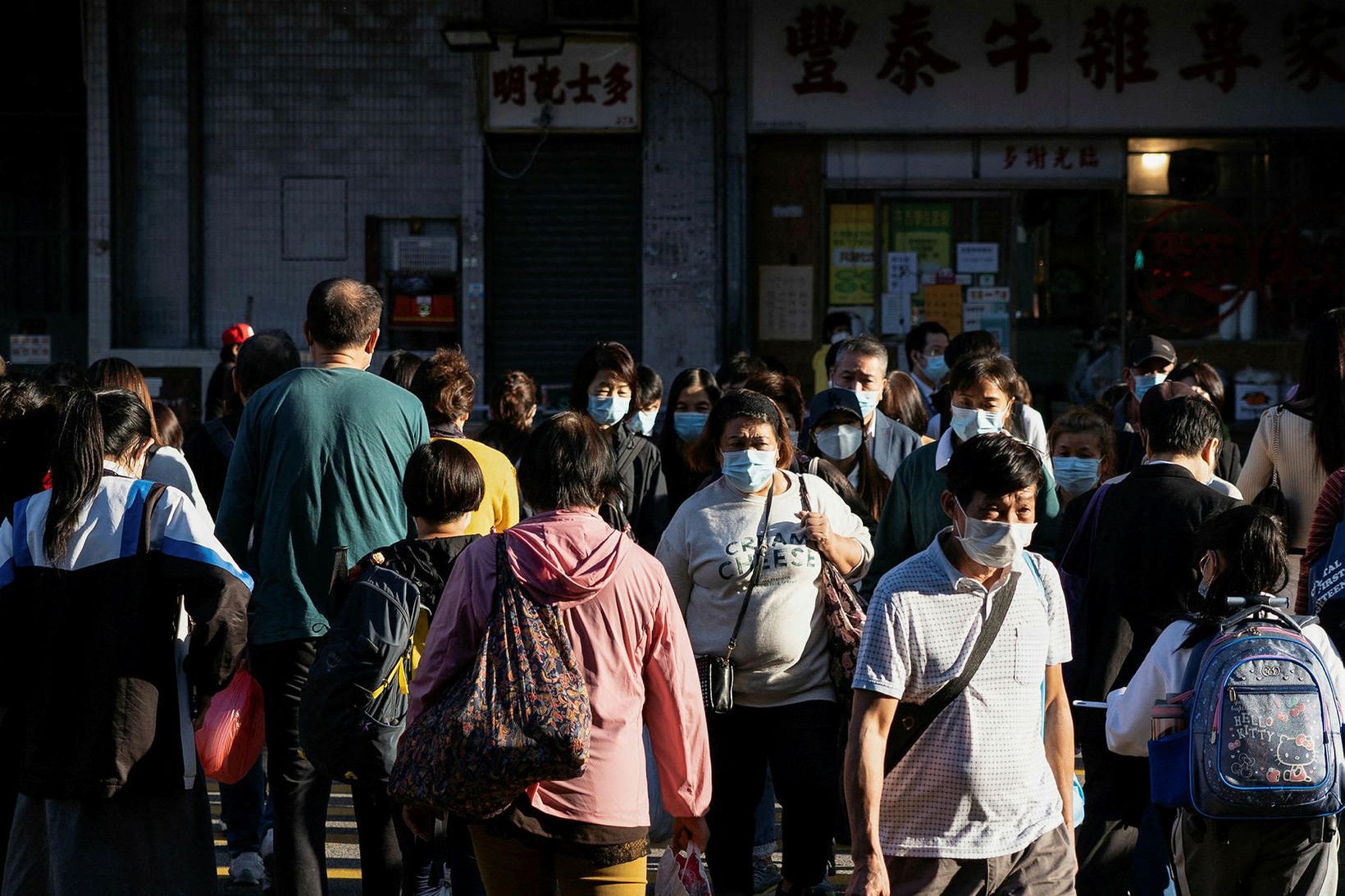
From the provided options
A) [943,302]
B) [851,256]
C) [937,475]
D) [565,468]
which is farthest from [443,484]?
[943,302]

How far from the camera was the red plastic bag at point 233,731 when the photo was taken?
167 inches

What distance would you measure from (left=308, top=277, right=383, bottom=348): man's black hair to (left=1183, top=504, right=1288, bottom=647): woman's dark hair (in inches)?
101

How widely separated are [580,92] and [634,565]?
9470 mm

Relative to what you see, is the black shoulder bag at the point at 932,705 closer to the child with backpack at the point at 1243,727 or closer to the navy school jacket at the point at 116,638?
the child with backpack at the point at 1243,727

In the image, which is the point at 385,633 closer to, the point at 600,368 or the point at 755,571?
the point at 755,571

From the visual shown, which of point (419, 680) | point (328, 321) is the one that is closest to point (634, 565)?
point (419, 680)

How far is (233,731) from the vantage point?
4.30 metres

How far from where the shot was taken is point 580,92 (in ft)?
40.7

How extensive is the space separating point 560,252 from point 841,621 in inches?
331

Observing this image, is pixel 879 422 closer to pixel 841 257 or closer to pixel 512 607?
pixel 512 607

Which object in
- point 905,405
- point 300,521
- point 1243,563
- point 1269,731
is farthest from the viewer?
point 905,405

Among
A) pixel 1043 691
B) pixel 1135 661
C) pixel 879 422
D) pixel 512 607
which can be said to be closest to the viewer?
pixel 512 607

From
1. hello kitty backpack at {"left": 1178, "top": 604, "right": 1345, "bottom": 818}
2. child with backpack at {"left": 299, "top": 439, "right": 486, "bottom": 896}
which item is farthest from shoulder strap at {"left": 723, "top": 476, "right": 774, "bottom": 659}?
hello kitty backpack at {"left": 1178, "top": 604, "right": 1345, "bottom": 818}

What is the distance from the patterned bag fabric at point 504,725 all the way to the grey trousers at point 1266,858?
1559 millimetres
